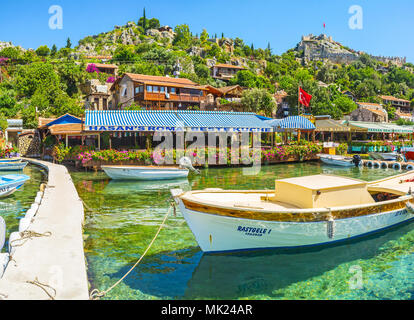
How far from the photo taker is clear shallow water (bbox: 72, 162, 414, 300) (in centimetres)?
705

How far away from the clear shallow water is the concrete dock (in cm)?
70

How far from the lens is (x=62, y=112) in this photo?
4816 cm

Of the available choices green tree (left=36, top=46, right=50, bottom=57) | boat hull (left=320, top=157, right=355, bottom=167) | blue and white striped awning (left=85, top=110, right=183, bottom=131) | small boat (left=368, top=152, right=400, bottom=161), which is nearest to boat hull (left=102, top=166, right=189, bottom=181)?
blue and white striped awning (left=85, top=110, right=183, bottom=131)

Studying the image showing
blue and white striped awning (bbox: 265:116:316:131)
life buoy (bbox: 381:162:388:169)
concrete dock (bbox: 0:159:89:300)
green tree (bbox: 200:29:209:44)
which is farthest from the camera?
green tree (bbox: 200:29:209:44)

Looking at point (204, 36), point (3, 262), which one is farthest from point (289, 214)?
point (204, 36)

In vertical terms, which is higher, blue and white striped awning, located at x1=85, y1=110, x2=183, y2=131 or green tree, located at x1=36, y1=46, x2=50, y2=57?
green tree, located at x1=36, y1=46, x2=50, y2=57

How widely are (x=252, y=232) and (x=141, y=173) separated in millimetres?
15257

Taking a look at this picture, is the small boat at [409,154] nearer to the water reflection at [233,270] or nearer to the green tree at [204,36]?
the water reflection at [233,270]

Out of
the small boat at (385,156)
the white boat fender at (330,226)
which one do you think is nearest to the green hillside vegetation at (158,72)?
the small boat at (385,156)

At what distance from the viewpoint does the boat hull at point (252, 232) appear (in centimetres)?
819

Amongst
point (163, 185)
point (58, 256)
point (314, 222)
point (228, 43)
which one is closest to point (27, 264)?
point (58, 256)

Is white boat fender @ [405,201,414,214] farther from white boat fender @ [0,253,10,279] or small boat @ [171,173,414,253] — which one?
white boat fender @ [0,253,10,279]

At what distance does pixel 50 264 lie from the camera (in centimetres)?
693

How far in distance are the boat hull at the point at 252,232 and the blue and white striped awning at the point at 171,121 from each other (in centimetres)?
2058
